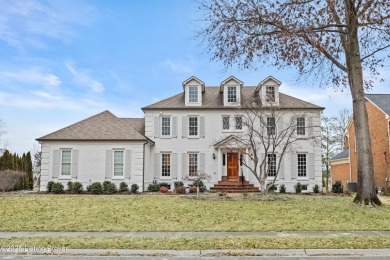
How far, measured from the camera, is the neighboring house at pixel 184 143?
83.8 ft

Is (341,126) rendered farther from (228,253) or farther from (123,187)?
(228,253)

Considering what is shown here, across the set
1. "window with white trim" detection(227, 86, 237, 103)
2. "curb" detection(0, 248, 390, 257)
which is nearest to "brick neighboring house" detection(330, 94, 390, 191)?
"window with white trim" detection(227, 86, 237, 103)

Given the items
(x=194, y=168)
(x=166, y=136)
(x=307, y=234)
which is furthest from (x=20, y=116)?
(x=307, y=234)

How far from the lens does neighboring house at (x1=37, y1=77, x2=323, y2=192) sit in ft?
83.8

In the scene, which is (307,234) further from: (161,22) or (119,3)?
(119,3)

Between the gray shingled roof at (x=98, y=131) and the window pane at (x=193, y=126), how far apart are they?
3955mm

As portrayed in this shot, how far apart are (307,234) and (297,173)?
741 inches

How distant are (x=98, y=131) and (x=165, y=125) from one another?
495 cm

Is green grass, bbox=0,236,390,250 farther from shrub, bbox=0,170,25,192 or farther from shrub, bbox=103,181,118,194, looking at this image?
shrub, bbox=0,170,25,192

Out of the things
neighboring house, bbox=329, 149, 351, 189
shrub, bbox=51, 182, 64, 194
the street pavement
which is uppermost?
neighboring house, bbox=329, 149, 351, 189

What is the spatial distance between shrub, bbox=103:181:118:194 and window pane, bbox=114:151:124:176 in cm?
108

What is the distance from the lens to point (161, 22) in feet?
44.7

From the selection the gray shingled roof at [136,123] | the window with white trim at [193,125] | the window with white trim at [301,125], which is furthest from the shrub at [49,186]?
the window with white trim at [301,125]

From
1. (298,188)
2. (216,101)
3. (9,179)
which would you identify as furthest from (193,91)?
(9,179)
